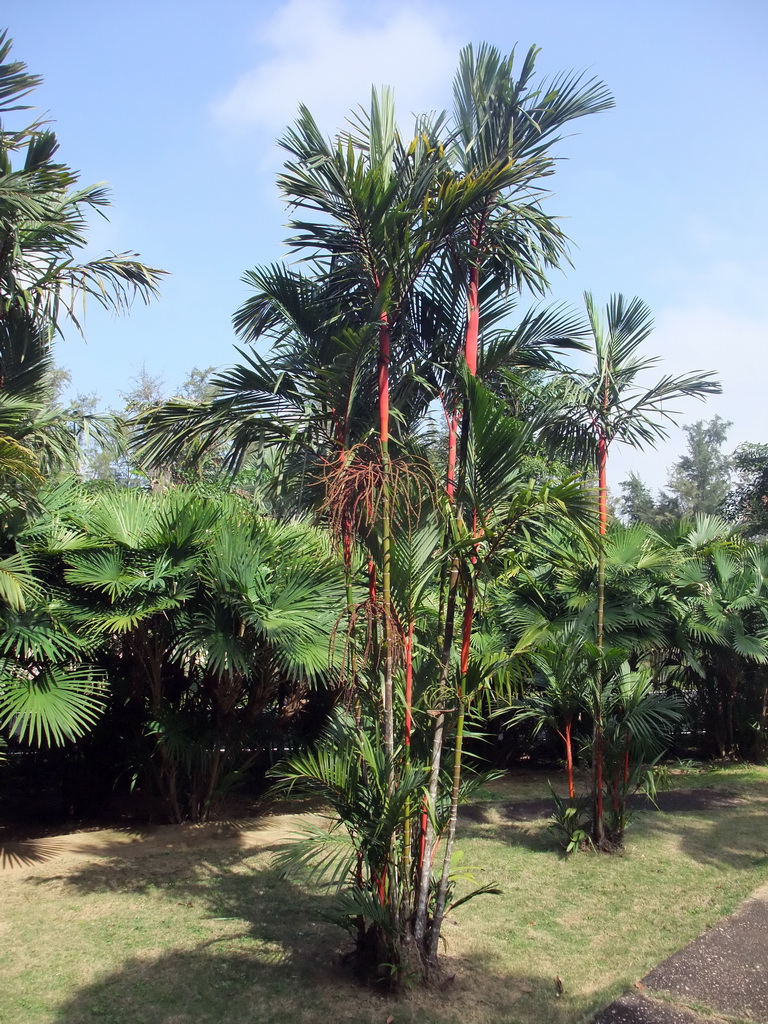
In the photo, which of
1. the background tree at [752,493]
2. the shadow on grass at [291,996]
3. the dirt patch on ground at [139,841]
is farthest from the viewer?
the background tree at [752,493]

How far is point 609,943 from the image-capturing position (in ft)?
17.8

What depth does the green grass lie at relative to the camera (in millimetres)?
4449

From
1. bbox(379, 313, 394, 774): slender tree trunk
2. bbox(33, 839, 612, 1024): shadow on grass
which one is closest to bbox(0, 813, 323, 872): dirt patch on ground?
bbox(33, 839, 612, 1024): shadow on grass

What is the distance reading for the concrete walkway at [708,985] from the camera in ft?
14.4

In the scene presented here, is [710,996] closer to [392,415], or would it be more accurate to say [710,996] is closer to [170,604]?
[392,415]

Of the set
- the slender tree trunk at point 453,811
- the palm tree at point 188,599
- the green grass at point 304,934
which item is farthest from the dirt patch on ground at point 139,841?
the slender tree trunk at point 453,811

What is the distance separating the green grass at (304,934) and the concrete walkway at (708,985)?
131 mm

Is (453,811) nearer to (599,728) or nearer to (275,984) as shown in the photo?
(275,984)

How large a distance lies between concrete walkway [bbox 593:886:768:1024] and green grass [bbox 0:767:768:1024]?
0.13m

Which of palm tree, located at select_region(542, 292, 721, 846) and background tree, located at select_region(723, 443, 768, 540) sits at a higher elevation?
background tree, located at select_region(723, 443, 768, 540)

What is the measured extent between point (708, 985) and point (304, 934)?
2.47 meters

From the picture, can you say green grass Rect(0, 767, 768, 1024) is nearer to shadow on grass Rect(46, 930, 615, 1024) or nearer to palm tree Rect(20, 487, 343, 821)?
shadow on grass Rect(46, 930, 615, 1024)

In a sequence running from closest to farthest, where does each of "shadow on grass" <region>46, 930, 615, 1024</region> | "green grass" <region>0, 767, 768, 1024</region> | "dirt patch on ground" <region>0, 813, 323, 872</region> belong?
"shadow on grass" <region>46, 930, 615, 1024</region>, "green grass" <region>0, 767, 768, 1024</region>, "dirt patch on ground" <region>0, 813, 323, 872</region>

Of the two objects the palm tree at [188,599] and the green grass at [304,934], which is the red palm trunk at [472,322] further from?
the green grass at [304,934]
